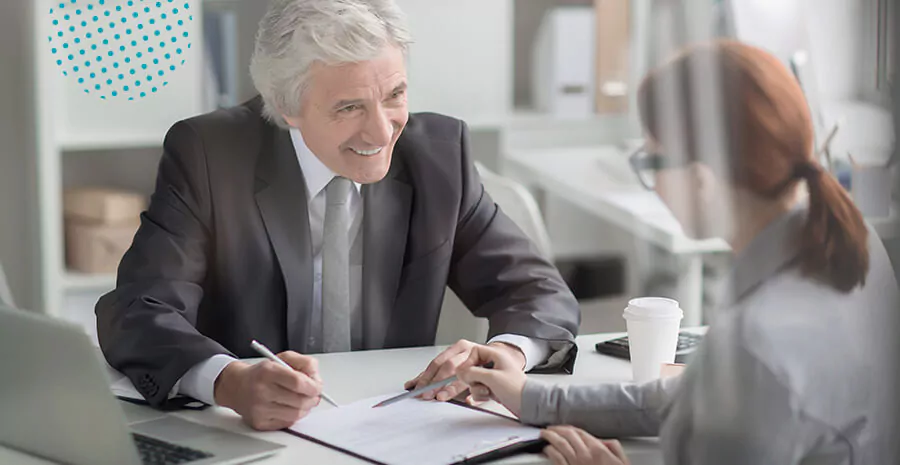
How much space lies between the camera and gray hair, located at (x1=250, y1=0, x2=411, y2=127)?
1149 mm

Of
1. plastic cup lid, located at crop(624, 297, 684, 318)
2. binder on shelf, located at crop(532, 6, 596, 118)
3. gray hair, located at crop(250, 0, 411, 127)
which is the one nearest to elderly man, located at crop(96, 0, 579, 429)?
gray hair, located at crop(250, 0, 411, 127)

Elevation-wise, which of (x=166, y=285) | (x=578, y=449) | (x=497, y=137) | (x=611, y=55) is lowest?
(x=578, y=449)

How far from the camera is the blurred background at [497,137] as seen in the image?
99 centimetres

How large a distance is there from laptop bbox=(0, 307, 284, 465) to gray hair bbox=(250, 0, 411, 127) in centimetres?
31

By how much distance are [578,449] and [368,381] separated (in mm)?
256

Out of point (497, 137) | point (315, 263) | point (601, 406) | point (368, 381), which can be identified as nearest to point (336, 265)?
point (315, 263)

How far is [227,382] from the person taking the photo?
1125 millimetres

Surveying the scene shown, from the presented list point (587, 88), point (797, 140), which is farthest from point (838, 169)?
point (587, 88)

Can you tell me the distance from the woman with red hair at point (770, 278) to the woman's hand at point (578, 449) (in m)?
0.05

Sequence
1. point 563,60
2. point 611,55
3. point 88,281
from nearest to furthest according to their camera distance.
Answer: point 88,281 → point 611,55 → point 563,60

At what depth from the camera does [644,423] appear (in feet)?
3.48

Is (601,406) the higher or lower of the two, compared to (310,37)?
lower

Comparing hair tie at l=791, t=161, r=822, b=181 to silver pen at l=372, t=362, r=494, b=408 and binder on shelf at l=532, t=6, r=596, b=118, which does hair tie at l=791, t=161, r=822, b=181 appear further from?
binder on shelf at l=532, t=6, r=596, b=118

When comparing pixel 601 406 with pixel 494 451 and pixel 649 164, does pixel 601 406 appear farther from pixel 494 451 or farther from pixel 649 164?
pixel 649 164
